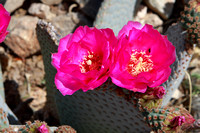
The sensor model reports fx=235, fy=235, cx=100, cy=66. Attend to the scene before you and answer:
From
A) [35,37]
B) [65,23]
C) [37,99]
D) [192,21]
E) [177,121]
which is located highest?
[192,21]

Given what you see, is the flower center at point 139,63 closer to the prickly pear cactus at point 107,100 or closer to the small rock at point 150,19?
the prickly pear cactus at point 107,100

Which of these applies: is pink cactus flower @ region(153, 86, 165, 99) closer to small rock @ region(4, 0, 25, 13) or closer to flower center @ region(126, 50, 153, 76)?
flower center @ region(126, 50, 153, 76)

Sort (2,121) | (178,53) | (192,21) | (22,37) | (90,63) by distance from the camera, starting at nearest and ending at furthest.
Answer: (90,63) < (2,121) < (192,21) < (178,53) < (22,37)

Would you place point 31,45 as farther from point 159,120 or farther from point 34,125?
point 159,120

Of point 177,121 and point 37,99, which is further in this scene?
point 37,99

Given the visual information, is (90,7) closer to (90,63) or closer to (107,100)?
(107,100)

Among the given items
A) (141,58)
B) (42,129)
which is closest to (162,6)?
(141,58)

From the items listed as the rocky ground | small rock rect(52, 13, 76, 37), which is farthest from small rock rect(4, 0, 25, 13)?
small rock rect(52, 13, 76, 37)

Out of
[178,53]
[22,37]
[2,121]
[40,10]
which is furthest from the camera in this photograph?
[40,10]
